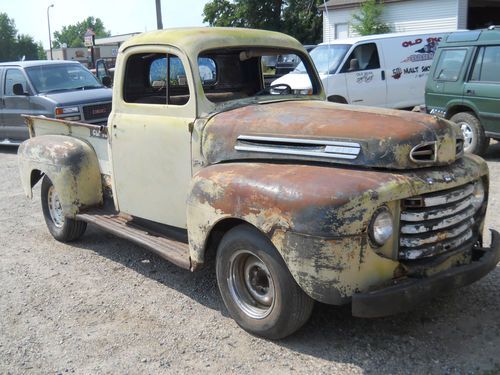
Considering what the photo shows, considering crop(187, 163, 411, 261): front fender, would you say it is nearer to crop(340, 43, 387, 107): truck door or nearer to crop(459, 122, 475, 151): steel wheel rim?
crop(459, 122, 475, 151): steel wheel rim

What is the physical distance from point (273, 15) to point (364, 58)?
25.9m

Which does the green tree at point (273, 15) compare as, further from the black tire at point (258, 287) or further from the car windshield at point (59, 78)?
the black tire at point (258, 287)

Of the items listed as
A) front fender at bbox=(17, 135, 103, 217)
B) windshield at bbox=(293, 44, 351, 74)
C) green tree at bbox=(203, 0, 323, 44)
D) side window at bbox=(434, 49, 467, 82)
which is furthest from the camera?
green tree at bbox=(203, 0, 323, 44)

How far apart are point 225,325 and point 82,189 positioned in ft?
7.35

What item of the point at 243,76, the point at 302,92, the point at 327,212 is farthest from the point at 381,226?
the point at 243,76

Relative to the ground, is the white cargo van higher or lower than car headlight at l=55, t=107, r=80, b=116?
higher

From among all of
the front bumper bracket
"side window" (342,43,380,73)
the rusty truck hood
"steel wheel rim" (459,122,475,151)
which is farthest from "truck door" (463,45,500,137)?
the front bumper bracket

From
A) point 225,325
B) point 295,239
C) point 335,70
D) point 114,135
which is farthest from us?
point 335,70

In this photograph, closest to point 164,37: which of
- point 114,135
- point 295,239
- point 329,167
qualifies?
point 114,135

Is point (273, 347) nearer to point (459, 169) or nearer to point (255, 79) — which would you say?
point (459, 169)

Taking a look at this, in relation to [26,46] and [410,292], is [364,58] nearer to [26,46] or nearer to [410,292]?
[410,292]

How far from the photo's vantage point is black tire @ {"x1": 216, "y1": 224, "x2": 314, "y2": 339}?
3494 millimetres

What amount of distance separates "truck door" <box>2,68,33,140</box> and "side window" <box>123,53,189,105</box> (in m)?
7.34

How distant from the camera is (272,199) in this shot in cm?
337
